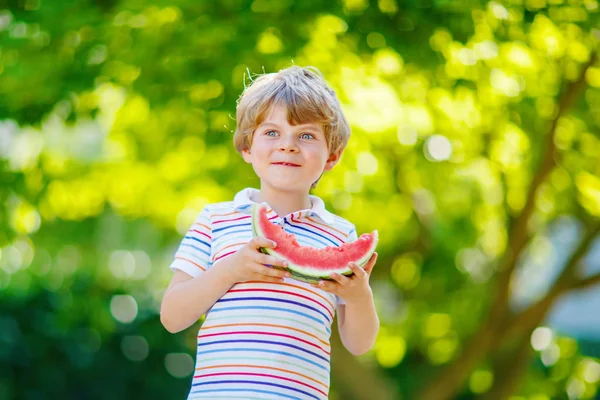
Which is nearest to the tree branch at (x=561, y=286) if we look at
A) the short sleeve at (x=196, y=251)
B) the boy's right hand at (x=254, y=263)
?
the short sleeve at (x=196, y=251)

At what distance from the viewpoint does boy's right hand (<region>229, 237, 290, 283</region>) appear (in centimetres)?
225

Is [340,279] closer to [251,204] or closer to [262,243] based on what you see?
[262,243]

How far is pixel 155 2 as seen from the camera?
5.06 meters

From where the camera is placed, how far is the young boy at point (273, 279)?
2346mm

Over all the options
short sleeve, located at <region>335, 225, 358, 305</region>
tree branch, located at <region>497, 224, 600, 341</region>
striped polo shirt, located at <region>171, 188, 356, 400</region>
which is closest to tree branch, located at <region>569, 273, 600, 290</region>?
tree branch, located at <region>497, 224, 600, 341</region>

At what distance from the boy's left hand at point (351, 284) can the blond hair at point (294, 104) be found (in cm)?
42

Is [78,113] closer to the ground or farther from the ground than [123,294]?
closer to the ground

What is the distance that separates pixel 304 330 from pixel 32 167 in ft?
15.9

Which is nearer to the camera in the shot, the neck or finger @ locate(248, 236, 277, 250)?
finger @ locate(248, 236, 277, 250)

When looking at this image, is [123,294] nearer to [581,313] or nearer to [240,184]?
[240,184]

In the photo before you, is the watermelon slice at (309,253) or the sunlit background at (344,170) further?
the sunlit background at (344,170)

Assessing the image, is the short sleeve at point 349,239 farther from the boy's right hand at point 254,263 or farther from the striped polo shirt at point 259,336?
the boy's right hand at point 254,263

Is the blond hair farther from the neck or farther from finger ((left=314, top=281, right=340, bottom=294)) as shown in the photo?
finger ((left=314, top=281, right=340, bottom=294))

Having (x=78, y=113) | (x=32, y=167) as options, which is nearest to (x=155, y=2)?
(x=78, y=113)
